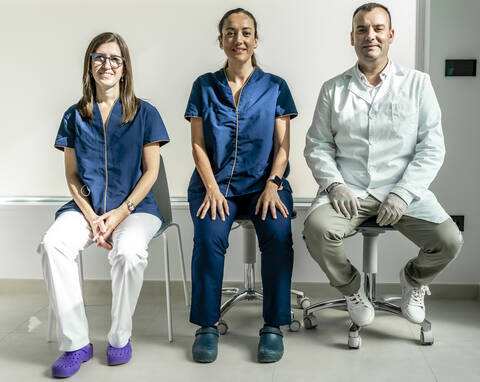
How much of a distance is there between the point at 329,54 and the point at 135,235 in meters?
1.39

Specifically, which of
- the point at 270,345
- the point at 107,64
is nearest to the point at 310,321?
the point at 270,345

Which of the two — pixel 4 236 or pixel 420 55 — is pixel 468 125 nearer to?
pixel 420 55

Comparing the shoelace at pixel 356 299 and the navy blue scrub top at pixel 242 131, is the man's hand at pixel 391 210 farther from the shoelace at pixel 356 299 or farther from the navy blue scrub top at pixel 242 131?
the navy blue scrub top at pixel 242 131

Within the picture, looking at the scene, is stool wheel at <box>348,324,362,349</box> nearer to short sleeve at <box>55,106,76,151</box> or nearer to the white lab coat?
the white lab coat

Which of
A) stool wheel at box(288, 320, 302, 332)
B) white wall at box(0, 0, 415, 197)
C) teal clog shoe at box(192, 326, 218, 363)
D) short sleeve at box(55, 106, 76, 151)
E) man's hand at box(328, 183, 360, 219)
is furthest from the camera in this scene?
white wall at box(0, 0, 415, 197)

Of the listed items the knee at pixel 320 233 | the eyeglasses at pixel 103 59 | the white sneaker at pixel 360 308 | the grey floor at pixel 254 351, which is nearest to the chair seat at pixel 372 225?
the knee at pixel 320 233

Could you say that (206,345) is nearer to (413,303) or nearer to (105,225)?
(105,225)

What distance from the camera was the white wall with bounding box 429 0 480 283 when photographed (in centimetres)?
258

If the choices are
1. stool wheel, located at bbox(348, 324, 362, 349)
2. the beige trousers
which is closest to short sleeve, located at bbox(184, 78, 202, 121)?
the beige trousers

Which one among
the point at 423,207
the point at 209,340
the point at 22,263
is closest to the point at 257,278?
the point at 209,340

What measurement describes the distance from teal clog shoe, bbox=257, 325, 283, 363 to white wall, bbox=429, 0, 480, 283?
→ 1153mm

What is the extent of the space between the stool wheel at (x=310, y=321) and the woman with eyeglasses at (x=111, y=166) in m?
0.74

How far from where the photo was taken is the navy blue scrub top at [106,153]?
219 centimetres

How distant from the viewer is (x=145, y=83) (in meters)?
2.85
